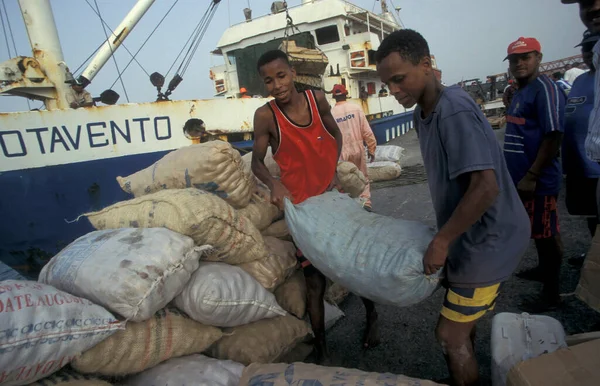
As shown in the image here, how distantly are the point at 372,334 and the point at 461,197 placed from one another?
1.24m

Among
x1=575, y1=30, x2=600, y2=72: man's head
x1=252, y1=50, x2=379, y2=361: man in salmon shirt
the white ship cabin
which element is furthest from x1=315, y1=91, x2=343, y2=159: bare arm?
the white ship cabin

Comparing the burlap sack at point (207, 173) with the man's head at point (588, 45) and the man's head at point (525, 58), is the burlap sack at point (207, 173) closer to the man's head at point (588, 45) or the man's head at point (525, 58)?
the man's head at point (525, 58)

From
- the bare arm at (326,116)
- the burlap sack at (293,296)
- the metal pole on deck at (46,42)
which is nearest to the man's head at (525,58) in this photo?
the bare arm at (326,116)

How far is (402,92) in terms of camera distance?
1349mm

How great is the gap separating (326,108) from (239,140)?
4.04 metres

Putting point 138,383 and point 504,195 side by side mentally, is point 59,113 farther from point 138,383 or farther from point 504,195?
point 504,195

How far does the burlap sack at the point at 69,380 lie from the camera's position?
3.97ft

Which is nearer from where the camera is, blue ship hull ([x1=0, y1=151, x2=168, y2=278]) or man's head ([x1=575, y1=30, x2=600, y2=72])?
man's head ([x1=575, y1=30, x2=600, y2=72])

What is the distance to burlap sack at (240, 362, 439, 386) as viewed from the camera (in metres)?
1.21

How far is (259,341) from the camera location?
5.75ft

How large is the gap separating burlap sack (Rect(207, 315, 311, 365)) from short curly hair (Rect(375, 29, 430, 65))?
1387 millimetres

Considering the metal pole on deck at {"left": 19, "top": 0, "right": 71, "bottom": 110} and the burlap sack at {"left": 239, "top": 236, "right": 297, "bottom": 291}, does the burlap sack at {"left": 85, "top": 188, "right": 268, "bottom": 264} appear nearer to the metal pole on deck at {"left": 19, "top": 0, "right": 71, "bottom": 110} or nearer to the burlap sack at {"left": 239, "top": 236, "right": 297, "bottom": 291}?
the burlap sack at {"left": 239, "top": 236, "right": 297, "bottom": 291}

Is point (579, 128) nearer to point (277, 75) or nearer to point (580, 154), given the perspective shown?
point (580, 154)

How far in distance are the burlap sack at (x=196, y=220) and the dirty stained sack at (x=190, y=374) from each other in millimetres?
508
